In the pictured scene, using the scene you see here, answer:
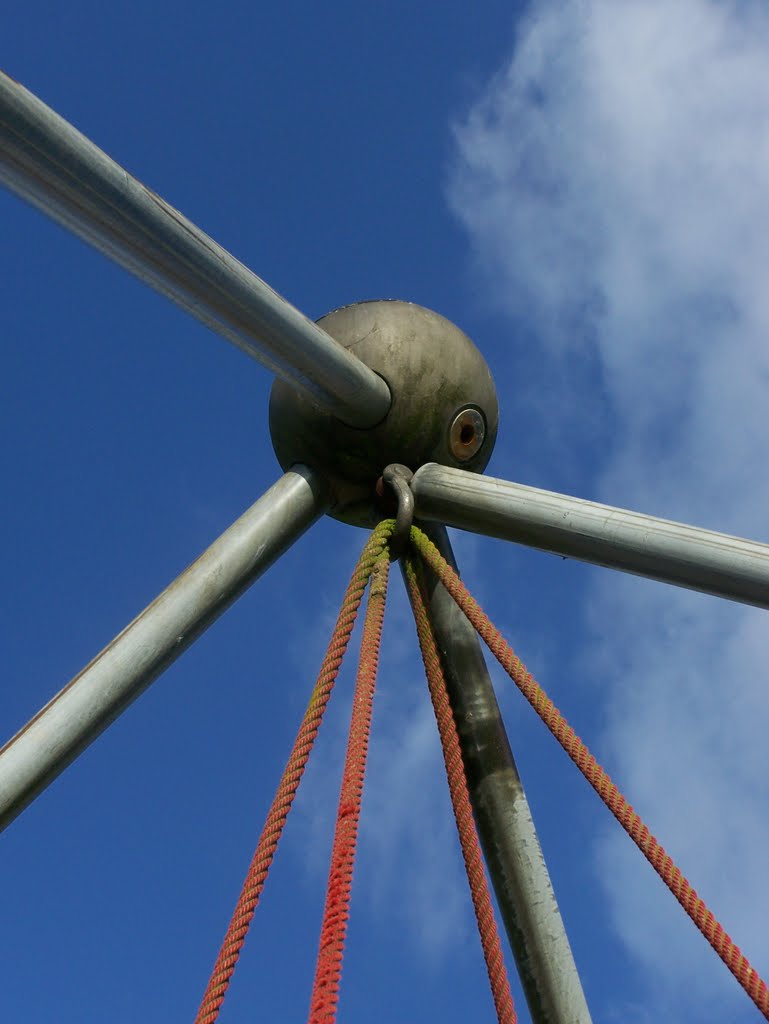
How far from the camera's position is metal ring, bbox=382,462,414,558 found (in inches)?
233

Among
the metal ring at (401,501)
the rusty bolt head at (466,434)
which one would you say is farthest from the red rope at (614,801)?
the rusty bolt head at (466,434)

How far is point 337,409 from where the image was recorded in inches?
235

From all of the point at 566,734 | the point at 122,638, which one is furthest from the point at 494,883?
the point at 122,638

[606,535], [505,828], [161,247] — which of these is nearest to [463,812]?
[505,828]

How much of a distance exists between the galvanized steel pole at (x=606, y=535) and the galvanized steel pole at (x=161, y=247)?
2.56 ft

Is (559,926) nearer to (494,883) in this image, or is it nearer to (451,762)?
(494,883)

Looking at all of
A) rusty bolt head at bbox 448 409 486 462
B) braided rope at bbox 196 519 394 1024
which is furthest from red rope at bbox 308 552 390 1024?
rusty bolt head at bbox 448 409 486 462

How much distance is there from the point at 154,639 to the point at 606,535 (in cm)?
199

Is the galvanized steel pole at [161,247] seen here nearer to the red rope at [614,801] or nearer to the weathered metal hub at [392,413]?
the weathered metal hub at [392,413]

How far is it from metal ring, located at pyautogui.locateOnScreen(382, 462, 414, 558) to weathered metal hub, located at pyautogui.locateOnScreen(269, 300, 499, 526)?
0.10 metres

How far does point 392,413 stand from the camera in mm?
6070

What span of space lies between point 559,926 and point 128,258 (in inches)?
149

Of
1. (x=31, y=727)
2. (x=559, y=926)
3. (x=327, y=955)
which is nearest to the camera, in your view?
(x=327, y=955)

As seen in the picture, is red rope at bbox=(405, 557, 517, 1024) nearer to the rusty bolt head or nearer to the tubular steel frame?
the tubular steel frame
